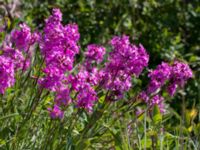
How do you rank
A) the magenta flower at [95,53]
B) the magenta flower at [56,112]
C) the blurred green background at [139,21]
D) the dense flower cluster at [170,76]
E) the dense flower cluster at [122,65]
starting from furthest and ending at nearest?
the blurred green background at [139,21] → the magenta flower at [95,53] → the dense flower cluster at [170,76] → the dense flower cluster at [122,65] → the magenta flower at [56,112]

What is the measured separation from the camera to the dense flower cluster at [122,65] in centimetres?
299

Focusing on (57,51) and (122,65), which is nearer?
(57,51)

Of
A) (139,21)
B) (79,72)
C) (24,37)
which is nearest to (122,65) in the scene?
(79,72)

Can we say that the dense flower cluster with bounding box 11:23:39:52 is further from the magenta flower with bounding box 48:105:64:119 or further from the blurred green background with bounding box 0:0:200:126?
the blurred green background with bounding box 0:0:200:126

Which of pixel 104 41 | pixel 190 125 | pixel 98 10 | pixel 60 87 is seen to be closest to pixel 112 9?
pixel 98 10

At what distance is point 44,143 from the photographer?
2902 millimetres

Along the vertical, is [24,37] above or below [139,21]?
below

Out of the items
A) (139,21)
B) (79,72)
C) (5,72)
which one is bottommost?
(5,72)

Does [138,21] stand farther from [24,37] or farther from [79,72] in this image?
[79,72]

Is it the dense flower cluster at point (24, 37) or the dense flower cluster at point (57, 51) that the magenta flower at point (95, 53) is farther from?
the dense flower cluster at point (57, 51)

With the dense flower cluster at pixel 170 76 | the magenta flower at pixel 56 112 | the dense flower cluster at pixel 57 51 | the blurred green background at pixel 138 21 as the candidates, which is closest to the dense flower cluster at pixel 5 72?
the dense flower cluster at pixel 57 51

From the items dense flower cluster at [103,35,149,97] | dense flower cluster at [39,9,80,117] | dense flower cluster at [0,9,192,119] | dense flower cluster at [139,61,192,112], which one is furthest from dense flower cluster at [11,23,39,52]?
dense flower cluster at [139,61,192,112]

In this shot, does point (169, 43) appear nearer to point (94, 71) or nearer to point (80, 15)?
point (80, 15)

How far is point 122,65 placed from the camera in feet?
9.87
